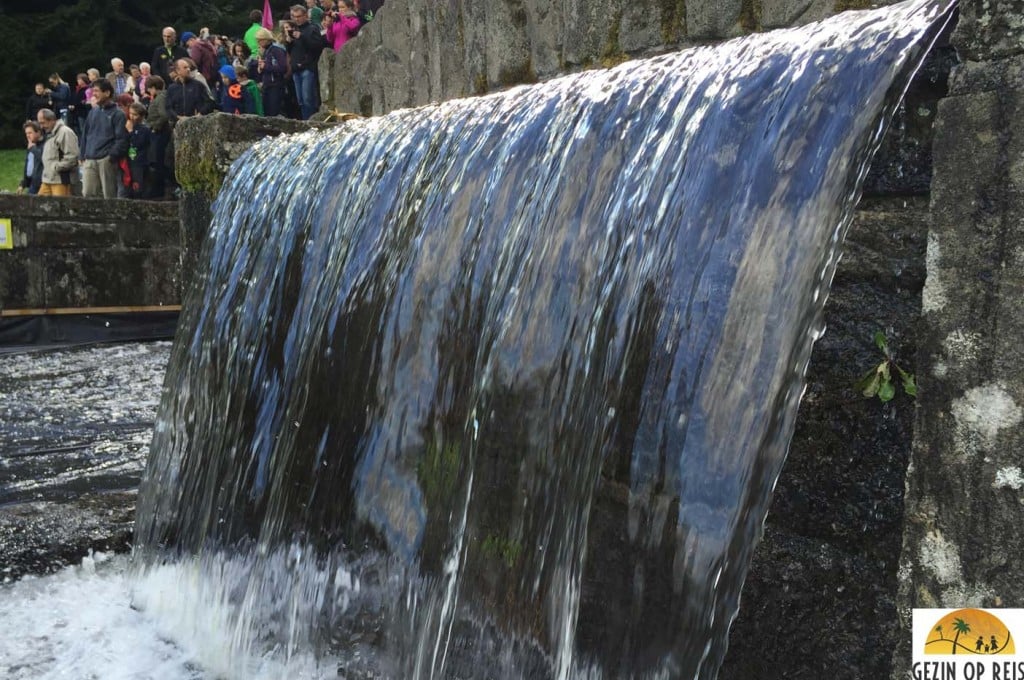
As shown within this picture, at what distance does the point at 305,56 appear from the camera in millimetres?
9953

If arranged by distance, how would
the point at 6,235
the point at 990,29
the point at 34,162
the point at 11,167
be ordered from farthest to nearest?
the point at 11,167
the point at 34,162
the point at 6,235
the point at 990,29

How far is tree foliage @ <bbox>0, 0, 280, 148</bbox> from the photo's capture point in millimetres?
24422

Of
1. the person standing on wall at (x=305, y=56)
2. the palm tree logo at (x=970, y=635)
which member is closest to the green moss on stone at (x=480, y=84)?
the palm tree logo at (x=970, y=635)

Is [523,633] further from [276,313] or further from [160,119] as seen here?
[160,119]

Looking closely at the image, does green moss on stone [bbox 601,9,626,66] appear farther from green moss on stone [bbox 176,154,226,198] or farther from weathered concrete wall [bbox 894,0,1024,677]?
weathered concrete wall [bbox 894,0,1024,677]

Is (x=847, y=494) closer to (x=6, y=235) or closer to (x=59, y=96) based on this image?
(x=6, y=235)

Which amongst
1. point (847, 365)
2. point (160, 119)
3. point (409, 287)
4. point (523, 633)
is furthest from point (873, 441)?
point (160, 119)

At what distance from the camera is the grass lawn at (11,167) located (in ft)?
66.8

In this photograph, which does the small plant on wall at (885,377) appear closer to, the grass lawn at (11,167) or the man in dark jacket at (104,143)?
the man in dark jacket at (104,143)

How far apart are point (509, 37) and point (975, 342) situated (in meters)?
4.10

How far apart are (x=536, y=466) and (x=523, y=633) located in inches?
15.7

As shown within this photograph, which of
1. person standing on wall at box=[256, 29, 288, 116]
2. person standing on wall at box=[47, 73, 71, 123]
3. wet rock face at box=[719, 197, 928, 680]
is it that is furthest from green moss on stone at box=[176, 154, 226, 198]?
person standing on wall at box=[47, 73, 71, 123]

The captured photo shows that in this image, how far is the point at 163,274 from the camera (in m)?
10.6

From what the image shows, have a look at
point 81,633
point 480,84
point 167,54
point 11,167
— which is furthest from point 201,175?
point 11,167
